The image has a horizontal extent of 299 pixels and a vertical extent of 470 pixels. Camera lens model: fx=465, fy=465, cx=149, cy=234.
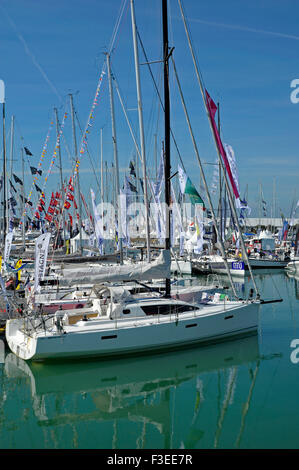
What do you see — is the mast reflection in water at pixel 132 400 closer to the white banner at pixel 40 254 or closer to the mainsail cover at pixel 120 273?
the white banner at pixel 40 254

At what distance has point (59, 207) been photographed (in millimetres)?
36656

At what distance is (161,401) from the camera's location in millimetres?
13992

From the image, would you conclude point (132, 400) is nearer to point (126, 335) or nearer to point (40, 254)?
point (126, 335)

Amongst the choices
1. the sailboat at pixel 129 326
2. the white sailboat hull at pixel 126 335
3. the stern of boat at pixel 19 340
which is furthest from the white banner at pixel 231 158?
the stern of boat at pixel 19 340

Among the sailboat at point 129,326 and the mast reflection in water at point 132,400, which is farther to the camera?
the sailboat at point 129,326

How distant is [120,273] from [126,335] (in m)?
3.47

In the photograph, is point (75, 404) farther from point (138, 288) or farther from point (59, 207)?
point (59, 207)

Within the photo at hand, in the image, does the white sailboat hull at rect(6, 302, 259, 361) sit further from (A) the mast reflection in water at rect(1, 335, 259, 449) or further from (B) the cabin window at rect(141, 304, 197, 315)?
(A) the mast reflection in water at rect(1, 335, 259, 449)

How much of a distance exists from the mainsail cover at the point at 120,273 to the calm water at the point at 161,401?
361cm

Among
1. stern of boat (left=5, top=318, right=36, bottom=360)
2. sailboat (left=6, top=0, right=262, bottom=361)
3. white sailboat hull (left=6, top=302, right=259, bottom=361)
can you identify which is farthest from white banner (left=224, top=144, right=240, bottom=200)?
stern of boat (left=5, top=318, right=36, bottom=360)

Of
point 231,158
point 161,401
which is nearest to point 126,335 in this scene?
point 161,401

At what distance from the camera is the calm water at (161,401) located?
37.9 feet

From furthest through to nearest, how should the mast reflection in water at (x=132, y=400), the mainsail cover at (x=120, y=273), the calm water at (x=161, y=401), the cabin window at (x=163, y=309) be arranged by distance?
the mainsail cover at (x=120, y=273) → the cabin window at (x=163, y=309) → the mast reflection in water at (x=132, y=400) → the calm water at (x=161, y=401)
